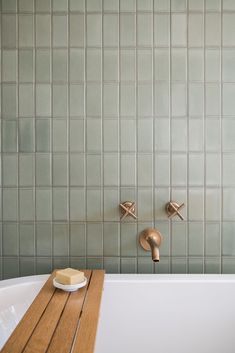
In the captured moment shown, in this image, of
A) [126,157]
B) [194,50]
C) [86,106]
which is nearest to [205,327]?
[126,157]

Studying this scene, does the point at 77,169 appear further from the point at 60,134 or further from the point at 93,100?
the point at 93,100

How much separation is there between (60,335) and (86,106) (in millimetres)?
992

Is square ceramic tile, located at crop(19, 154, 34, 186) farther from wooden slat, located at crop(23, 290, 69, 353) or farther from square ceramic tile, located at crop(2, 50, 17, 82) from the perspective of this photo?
wooden slat, located at crop(23, 290, 69, 353)

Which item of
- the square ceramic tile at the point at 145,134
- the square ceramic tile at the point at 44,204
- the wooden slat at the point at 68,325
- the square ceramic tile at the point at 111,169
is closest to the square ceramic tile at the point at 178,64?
the square ceramic tile at the point at 145,134

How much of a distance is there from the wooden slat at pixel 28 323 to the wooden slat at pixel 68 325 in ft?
0.25

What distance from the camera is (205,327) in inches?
56.6

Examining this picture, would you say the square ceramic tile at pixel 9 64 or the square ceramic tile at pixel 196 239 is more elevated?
the square ceramic tile at pixel 9 64

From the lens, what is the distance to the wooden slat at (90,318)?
0.92 m

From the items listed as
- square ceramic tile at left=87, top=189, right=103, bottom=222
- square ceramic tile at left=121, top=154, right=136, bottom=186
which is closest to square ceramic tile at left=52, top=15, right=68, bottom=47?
square ceramic tile at left=121, top=154, right=136, bottom=186

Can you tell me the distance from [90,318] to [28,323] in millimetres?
191

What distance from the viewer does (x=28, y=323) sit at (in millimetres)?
1043

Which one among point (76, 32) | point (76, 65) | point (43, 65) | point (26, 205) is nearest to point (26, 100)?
point (43, 65)

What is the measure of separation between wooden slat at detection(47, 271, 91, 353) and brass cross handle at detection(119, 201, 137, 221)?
0.38m

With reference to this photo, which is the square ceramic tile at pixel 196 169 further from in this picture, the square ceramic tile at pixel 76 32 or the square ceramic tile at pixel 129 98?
the square ceramic tile at pixel 76 32
